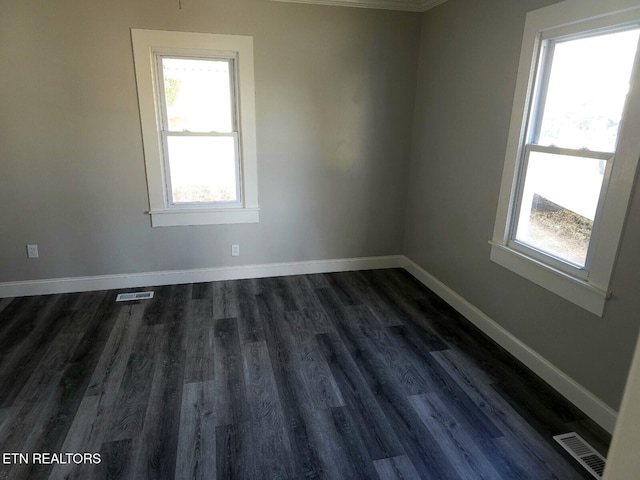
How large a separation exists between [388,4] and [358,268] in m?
2.57

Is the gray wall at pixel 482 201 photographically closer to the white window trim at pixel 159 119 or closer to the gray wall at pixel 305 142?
the gray wall at pixel 305 142

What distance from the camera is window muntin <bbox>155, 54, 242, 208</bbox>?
3387 millimetres

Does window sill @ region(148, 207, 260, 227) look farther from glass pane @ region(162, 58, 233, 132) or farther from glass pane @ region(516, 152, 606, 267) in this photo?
glass pane @ region(516, 152, 606, 267)

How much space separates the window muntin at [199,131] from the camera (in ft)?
11.1

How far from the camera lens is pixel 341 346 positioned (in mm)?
2812

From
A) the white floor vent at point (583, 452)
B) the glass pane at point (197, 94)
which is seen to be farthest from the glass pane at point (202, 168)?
the white floor vent at point (583, 452)

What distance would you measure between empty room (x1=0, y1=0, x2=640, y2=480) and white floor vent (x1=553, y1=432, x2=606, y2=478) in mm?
13

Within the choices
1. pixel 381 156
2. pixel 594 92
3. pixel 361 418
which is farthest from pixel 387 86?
pixel 361 418

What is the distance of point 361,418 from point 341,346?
0.71m

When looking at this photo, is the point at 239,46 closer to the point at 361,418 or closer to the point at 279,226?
the point at 279,226

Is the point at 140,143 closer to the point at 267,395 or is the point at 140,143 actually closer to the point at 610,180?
the point at 267,395

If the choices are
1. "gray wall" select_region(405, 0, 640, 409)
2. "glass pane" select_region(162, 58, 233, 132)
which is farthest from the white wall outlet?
"gray wall" select_region(405, 0, 640, 409)

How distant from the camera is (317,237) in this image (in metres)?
4.05

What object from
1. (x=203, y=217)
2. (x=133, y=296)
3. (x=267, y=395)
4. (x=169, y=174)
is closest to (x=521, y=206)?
(x=267, y=395)
